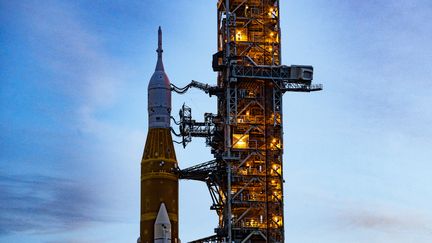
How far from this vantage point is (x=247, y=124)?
110312 millimetres

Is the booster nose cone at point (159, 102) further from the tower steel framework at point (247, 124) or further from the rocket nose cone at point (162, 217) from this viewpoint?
the rocket nose cone at point (162, 217)

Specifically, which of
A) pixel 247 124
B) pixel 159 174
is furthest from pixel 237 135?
pixel 159 174

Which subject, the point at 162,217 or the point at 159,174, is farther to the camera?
the point at 159,174

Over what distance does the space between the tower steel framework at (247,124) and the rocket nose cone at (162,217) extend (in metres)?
5.05

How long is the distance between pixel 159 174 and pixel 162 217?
5.15m

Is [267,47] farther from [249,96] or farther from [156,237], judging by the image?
[156,237]

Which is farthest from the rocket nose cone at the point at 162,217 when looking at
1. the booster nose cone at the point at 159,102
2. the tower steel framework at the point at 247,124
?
the booster nose cone at the point at 159,102

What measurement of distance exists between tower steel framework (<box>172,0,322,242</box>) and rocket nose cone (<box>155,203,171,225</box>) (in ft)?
16.6

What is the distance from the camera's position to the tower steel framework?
355 feet

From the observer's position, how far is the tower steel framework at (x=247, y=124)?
10825 cm

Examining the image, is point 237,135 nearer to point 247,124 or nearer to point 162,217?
point 247,124

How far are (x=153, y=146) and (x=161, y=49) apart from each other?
1190cm

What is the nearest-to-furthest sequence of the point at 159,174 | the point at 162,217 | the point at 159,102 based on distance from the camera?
the point at 162,217, the point at 159,174, the point at 159,102

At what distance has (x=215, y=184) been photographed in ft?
368
